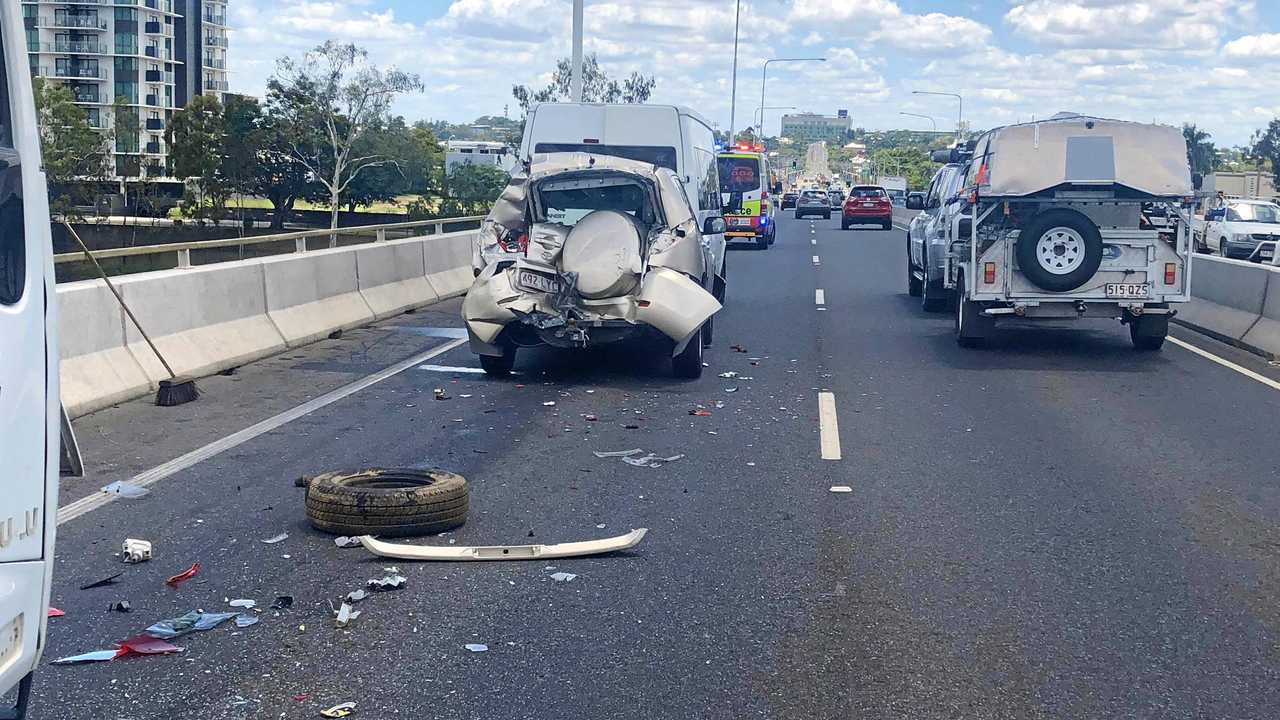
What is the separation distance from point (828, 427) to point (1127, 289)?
19.7 ft

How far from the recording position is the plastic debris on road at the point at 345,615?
233 inches

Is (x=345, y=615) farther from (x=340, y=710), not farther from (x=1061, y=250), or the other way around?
(x=1061, y=250)

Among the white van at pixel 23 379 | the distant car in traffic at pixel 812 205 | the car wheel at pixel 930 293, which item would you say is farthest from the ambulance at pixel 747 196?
the white van at pixel 23 379

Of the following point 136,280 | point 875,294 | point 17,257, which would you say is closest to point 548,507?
point 17,257

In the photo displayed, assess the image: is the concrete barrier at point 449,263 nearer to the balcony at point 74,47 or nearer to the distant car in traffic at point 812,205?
the distant car in traffic at point 812,205

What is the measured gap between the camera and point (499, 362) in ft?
44.2

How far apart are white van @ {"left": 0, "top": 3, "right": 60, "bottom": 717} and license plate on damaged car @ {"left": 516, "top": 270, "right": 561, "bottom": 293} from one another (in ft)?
29.2

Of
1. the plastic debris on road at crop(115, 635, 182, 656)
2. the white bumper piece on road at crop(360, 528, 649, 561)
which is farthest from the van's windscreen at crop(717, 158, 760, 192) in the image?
the plastic debris on road at crop(115, 635, 182, 656)

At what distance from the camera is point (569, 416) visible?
1137 cm

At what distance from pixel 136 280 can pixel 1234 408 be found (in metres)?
9.33

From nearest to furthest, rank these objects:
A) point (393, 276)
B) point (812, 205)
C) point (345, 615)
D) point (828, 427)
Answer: point (345, 615) → point (828, 427) → point (393, 276) → point (812, 205)

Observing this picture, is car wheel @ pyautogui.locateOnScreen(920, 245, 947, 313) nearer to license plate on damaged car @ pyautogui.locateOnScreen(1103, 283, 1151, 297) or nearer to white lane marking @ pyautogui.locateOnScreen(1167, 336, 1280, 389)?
white lane marking @ pyautogui.locateOnScreen(1167, 336, 1280, 389)

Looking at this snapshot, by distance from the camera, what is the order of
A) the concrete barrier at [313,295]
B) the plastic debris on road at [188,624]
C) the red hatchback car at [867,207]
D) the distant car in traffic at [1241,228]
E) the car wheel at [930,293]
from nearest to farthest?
the plastic debris on road at [188,624] < the concrete barrier at [313,295] < the car wheel at [930,293] < the distant car in traffic at [1241,228] < the red hatchback car at [867,207]

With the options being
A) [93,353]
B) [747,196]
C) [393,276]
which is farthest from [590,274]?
[747,196]
